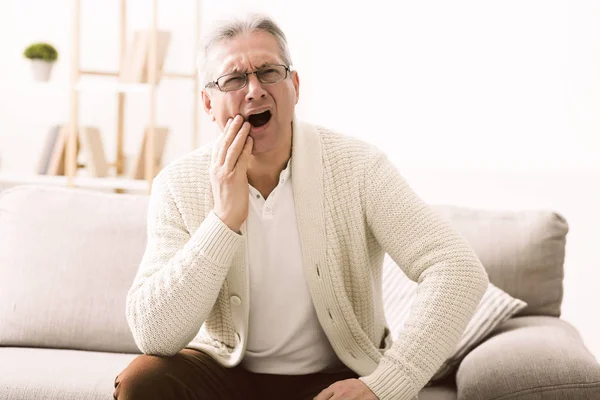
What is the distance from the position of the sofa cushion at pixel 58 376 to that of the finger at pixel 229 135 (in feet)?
1.96

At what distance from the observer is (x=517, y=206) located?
302 cm

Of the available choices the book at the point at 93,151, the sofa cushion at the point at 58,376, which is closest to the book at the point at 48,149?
the book at the point at 93,151

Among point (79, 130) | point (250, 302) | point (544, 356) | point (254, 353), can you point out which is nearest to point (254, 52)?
point (250, 302)

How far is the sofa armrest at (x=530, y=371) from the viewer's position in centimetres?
160

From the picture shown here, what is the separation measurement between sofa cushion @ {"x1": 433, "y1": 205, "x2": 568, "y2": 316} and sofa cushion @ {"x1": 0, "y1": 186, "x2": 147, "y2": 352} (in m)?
0.93

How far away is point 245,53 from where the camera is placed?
169 centimetres

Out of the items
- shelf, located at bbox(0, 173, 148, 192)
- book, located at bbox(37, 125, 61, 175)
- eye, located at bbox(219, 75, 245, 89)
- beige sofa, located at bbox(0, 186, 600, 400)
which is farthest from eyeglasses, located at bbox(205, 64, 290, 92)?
book, located at bbox(37, 125, 61, 175)

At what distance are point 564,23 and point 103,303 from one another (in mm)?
1868

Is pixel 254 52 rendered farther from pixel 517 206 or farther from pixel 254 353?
pixel 517 206

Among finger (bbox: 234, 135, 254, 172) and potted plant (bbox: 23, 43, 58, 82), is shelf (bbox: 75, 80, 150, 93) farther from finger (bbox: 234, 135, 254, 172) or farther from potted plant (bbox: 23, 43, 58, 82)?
finger (bbox: 234, 135, 254, 172)

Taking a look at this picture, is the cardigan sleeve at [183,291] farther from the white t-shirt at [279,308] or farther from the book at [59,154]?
the book at [59,154]

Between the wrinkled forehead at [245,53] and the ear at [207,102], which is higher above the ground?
the wrinkled forehead at [245,53]

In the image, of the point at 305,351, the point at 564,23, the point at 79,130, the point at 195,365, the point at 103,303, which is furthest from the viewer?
the point at 79,130

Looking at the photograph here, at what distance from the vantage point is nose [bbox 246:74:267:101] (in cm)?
167
